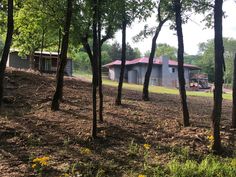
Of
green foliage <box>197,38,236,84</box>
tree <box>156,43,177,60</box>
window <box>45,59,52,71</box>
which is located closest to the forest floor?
window <box>45,59,52,71</box>

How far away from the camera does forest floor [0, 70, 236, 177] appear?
7102 millimetres

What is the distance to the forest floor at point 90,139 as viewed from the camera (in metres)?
7.10

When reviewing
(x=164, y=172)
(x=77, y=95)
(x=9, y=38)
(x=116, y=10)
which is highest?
(x=116, y=10)

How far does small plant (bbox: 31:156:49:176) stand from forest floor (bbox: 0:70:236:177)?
3.2 inches

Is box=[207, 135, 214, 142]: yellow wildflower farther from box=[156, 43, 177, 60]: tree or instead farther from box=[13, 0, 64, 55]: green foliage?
box=[156, 43, 177, 60]: tree

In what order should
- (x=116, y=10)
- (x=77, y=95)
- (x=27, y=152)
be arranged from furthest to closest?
(x=77, y=95) < (x=116, y=10) < (x=27, y=152)

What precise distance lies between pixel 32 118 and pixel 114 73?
1780 inches

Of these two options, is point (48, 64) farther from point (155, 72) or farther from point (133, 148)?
point (133, 148)

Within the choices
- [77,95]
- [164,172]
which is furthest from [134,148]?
[77,95]

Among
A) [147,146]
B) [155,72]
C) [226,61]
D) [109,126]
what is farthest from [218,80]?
[226,61]

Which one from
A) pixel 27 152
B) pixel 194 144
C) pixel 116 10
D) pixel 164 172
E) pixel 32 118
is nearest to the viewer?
pixel 164 172

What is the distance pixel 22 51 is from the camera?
31.3m

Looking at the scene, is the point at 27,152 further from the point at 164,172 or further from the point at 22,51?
the point at 22,51

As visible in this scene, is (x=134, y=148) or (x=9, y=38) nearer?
(x=134, y=148)
